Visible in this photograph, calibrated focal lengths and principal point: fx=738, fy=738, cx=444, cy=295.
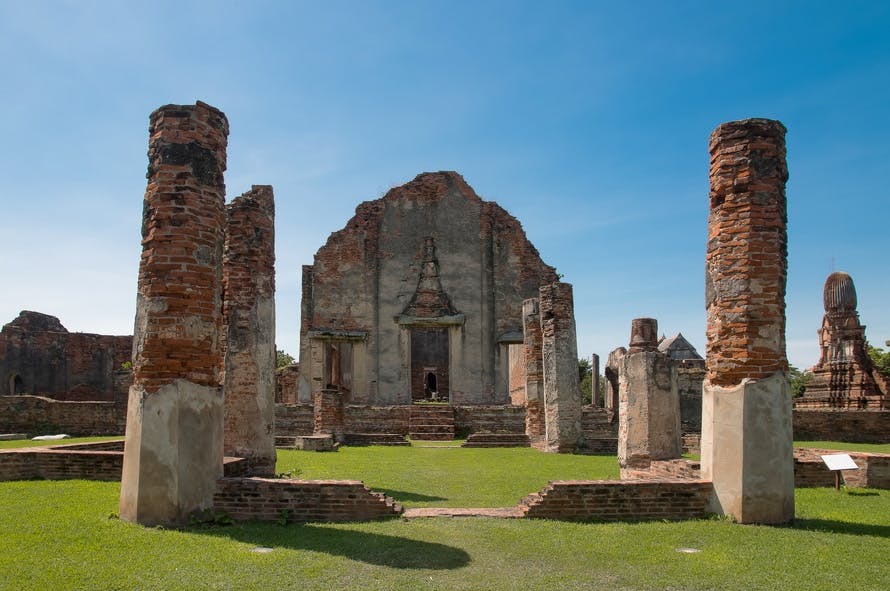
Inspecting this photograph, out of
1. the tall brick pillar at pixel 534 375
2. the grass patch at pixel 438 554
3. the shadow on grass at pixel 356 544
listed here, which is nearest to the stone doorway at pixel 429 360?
the tall brick pillar at pixel 534 375

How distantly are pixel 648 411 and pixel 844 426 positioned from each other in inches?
470

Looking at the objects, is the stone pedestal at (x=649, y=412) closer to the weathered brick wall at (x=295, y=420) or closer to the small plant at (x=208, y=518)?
the small plant at (x=208, y=518)

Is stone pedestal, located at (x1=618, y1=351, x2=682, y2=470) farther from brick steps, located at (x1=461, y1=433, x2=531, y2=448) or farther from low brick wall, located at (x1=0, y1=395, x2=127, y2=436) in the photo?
low brick wall, located at (x1=0, y1=395, x2=127, y2=436)

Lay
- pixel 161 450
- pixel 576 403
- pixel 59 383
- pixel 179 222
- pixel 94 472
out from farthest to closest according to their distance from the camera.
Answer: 1. pixel 59 383
2. pixel 576 403
3. pixel 94 472
4. pixel 179 222
5. pixel 161 450

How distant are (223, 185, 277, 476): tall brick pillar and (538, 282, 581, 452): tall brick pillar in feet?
26.3

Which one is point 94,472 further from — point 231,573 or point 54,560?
point 231,573

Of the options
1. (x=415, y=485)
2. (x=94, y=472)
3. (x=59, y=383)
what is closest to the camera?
(x=94, y=472)

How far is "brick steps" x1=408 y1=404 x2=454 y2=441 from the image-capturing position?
2175cm

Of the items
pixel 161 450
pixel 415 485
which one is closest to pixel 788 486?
pixel 415 485

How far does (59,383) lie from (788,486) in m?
31.7

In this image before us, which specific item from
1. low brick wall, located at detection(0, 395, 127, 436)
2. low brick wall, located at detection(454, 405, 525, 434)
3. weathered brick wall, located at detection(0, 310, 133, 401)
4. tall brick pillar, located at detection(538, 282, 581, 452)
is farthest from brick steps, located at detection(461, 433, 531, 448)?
weathered brick wall, located at detection(0, 310, 133, 401)

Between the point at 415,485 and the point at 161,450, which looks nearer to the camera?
the point at 161,450

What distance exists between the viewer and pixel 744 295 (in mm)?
7715

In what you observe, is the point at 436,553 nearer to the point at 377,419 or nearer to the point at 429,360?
the point at 377,419
